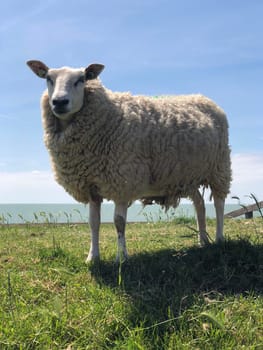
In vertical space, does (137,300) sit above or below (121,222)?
below

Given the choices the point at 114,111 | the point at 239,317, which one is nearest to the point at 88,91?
the point at 114,111

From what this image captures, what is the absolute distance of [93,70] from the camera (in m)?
5.44

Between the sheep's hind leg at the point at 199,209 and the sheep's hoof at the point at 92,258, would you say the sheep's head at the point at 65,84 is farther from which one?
the sheep's hind leg at the point at 199,209

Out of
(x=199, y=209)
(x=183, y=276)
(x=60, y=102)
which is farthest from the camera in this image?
(x=199, y=209)

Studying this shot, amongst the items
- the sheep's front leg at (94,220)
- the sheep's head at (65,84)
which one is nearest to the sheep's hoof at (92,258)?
the sheep's front leg at (94,220)

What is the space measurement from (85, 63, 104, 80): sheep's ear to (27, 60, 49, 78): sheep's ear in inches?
21.7

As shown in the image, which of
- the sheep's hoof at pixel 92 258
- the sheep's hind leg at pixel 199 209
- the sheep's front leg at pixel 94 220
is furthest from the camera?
the sheep's hind leg at pixel 199 209

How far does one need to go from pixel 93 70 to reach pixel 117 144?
1146mm

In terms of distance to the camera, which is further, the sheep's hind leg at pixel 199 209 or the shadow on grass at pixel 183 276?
the sheep's hind leg at pixel 199 209

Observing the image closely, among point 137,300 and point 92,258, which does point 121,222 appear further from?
point 137,300

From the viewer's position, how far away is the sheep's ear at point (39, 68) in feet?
17.9

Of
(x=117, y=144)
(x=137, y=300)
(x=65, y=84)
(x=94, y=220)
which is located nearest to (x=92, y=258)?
(x=94, y=220)

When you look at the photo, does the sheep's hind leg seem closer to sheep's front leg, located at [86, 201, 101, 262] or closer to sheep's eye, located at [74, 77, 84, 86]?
sheep's front leg, located at [86, 201, 101, 262]

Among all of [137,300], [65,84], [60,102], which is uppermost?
[65,84]
